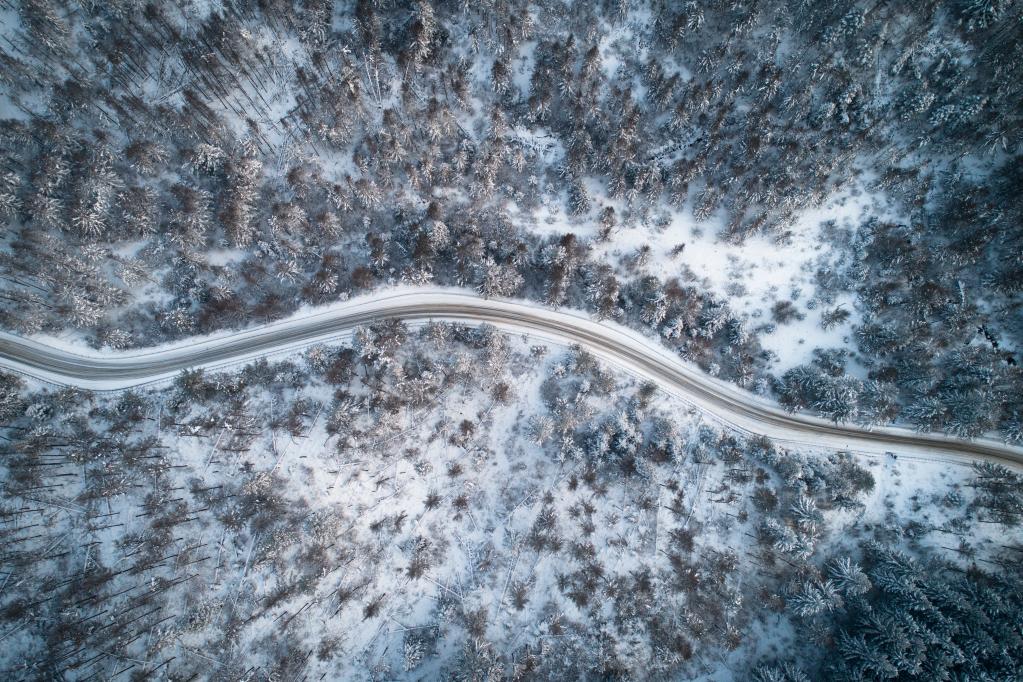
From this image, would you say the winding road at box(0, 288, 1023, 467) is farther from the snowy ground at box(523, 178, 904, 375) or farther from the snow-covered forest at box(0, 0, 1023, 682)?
the snowy ground at box(523, 178, 904, 375)

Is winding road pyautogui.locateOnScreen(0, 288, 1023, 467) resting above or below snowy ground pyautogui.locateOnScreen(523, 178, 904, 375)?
below

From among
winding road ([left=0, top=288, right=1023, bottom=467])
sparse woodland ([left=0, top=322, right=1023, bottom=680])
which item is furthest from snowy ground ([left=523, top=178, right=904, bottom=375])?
sparse woodland ([left=0, top=322, right=1023, bottom=680])

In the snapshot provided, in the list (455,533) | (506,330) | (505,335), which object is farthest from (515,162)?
(455,533)

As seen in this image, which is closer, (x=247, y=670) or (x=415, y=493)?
(x=247, y=670)

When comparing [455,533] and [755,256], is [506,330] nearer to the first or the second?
[455,533]

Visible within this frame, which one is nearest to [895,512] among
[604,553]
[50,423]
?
[604,553]

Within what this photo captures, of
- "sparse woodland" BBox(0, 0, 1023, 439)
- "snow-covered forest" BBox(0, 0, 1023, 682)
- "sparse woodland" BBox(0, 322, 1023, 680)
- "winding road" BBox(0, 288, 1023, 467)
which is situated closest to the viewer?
"sparse woodland" BBox(0, 322, 1023, 680)

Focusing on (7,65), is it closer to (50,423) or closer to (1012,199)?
(50,423)
